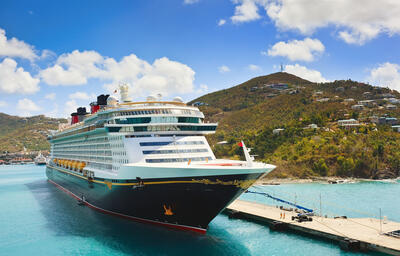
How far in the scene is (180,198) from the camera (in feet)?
80.6

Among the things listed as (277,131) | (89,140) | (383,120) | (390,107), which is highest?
(390,107)

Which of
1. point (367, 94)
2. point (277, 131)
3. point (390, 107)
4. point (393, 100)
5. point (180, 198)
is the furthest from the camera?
point (367, 94)

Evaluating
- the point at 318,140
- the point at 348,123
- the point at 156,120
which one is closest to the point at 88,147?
the point at 156,120

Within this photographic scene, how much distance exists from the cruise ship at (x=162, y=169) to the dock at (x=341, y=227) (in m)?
8.81

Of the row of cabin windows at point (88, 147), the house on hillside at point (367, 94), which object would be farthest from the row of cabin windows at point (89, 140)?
the house on hillside at point (367, 94)

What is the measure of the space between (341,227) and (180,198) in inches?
646

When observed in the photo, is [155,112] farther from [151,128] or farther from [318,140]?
[318,140]

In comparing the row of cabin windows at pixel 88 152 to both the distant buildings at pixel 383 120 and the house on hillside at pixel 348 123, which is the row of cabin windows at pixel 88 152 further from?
the distant buildings at pixel 383 120

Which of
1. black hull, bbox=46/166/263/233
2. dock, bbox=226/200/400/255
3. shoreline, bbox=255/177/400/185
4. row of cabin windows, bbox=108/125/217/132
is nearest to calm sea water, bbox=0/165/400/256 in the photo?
dock, bbox=226/200/400/255

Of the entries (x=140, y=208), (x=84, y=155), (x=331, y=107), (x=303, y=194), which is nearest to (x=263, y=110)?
(x=331, y=107)

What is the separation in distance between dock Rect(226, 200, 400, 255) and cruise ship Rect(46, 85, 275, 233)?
347 inches

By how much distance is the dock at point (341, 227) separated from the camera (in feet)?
82.0

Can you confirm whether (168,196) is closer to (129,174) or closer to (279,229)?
(129,174)

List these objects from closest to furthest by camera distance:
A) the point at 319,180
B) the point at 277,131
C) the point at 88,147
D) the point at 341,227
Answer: the point at 341,227 < the point at 88,147 < the point at 319,180 < the point at 277,131
